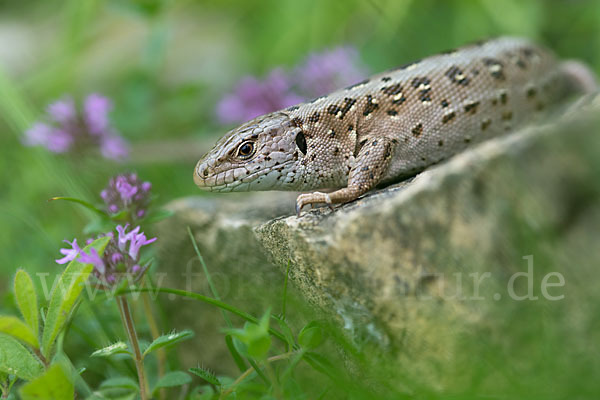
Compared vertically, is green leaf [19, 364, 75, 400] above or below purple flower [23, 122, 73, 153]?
below

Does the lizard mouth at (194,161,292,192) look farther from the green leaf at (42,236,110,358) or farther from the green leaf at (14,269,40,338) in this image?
the green leaf at (14,269,40,338)

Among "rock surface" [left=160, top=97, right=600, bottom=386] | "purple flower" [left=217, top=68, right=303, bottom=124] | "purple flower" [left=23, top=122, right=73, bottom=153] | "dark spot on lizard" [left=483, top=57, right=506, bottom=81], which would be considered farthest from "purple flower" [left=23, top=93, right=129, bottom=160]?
"rock surface" [left=160, top=97, right=600, bottom=386]

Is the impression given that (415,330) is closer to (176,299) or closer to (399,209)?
(399,209)

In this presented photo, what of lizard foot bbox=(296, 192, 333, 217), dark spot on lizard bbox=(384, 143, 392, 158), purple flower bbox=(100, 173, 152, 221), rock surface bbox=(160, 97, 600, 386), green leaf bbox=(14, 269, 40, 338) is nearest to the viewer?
rock surface bbox=(160, 97, 600, 386)

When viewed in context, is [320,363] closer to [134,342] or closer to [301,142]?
[134,342]

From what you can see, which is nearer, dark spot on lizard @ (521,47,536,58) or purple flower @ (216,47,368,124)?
dark spot on lizard @ (521,47,536,58)

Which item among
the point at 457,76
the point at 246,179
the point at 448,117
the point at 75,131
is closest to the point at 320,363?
the point at 246,179

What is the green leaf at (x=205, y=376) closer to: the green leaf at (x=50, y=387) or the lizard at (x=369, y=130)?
the green leaf at (x=50, y=387)

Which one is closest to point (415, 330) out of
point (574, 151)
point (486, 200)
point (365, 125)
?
point (486, 200)

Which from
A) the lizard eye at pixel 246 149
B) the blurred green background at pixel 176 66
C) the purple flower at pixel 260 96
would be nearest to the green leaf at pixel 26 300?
the blurred green background at pixel 176 66
